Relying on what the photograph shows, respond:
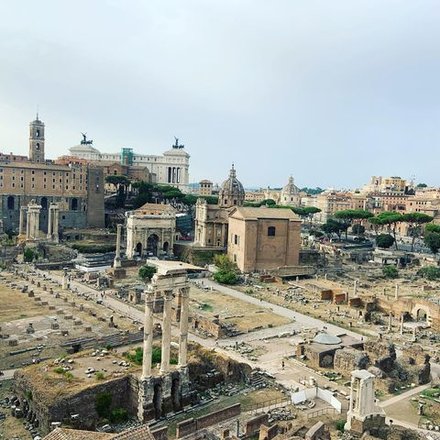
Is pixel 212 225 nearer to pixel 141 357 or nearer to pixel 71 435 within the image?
pixel 141 357

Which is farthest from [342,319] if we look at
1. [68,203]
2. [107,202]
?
[107,202]

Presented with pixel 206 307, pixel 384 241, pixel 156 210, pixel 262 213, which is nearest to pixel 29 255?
pixel 156 210

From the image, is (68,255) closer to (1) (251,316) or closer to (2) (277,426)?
(1) (251,316)

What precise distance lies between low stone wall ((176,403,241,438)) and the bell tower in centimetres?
7684

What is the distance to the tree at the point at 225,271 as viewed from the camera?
176 feet

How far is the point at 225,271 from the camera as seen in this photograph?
179 ft

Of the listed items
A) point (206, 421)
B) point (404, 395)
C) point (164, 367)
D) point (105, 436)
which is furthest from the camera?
point (404, 395)

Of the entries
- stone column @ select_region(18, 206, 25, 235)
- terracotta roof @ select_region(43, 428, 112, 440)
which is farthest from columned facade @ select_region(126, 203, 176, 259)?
terracotta roof @ select_region(43, 428, 112, 440)

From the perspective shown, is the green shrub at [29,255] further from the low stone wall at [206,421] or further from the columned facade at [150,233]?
the low stone wall at [206,421]

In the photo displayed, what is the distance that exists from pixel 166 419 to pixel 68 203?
6275 cm

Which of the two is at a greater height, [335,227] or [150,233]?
[335,227]

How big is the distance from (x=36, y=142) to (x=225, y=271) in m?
52.3

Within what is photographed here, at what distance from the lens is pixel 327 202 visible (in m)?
142

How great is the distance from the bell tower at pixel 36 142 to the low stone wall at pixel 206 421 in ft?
252
